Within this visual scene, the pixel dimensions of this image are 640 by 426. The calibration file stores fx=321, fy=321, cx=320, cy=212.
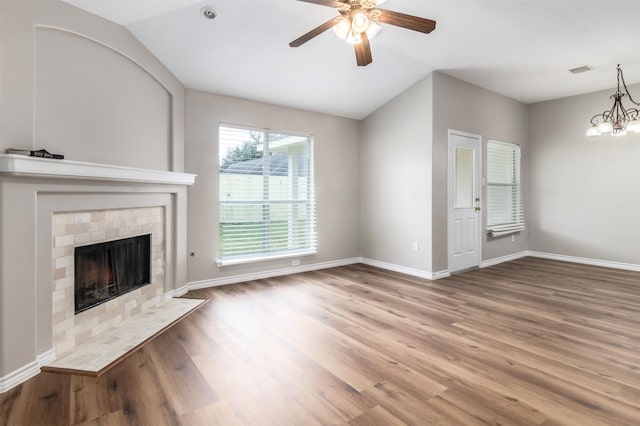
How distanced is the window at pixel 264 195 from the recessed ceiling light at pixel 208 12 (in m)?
1.50

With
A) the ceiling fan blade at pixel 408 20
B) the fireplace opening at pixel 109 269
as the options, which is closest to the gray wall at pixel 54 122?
the fireplace opening at pixel 109 269

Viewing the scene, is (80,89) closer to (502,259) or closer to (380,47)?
(380,47)

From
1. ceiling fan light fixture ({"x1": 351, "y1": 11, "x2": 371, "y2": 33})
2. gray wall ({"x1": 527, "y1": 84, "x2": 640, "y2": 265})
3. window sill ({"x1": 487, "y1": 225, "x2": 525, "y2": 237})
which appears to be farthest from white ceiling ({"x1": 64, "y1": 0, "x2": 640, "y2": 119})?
window sill ({"x1": 487, "y1": 225, "x2": 525, "y2": 237})

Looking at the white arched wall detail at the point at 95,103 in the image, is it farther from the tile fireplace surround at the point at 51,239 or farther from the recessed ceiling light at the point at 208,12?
the recessed ceiling light at the point at 208,12

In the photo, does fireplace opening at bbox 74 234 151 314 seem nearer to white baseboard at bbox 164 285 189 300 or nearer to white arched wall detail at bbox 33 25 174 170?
white baseboard at bbox 164 285 189 300

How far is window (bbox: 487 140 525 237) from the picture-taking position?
5684mm

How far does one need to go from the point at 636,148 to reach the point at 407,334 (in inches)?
209

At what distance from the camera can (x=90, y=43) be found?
2725mm

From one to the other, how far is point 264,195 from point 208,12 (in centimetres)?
239

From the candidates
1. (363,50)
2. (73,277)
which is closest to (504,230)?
(363,50)

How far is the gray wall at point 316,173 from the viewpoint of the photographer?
4156mm

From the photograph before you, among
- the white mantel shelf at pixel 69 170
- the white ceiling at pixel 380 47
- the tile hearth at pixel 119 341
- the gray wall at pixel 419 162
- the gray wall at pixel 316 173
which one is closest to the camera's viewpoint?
the white mantel shelf at pixel 69 170

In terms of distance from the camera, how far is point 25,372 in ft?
6.97

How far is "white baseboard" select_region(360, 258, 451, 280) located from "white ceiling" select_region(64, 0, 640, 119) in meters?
2.67
